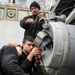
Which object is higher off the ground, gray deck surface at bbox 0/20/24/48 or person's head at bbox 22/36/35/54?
person's head at bbox 22/36/35/54

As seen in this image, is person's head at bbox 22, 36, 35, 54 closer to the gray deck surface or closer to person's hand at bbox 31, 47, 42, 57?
person's hand at bbox 31, 47, 42, 57

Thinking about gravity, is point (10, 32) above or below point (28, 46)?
below

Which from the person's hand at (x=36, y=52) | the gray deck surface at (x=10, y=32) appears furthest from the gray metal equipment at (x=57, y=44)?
the gray deck surface at (x=10, y=32)

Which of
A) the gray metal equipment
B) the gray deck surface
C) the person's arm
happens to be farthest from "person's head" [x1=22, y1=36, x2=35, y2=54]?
the gray deck surface

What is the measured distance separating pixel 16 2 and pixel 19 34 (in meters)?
1.62

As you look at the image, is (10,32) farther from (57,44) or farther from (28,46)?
(57,44)

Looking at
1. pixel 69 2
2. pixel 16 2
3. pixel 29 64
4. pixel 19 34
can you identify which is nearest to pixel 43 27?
pixel 29 64

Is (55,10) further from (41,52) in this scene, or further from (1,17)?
(1,17)

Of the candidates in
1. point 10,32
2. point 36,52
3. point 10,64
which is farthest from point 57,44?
point 10,32

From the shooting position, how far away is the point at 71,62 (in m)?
1.79

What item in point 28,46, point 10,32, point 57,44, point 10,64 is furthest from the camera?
point 10,32

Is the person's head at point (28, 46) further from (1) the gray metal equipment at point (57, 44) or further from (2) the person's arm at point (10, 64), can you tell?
(2) the person's arm at point (10, 64)

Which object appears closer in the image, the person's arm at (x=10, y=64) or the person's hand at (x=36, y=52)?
the person's arm at (x=10, y=64)

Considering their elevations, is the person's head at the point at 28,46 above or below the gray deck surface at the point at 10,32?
above
